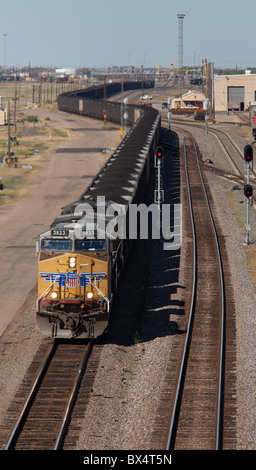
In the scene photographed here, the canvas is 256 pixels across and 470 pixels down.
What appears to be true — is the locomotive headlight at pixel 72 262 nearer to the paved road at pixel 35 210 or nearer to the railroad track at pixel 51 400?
the railroad track at pixel 51 400

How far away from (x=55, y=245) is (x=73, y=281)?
1277 millimetres

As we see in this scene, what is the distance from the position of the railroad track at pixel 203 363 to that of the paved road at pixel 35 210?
698 cm

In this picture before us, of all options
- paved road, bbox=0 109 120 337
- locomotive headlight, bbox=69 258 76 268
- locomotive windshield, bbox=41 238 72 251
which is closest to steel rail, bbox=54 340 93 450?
locomotive headlight, bbox=69 258 76 268

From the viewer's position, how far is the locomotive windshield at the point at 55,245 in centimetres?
2060

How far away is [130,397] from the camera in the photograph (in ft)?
59.6

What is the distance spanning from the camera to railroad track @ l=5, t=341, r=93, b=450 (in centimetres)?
1580

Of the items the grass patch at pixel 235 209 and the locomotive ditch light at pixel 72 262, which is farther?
the grass patch at pixel 235 209

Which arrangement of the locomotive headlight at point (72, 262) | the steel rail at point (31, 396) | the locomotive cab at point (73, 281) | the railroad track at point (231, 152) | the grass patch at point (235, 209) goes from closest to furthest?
the steel rail at point (31, 396) < the locomotive headlight at point (72, 262) < the locomotive cab at point (73, 281) < the grass patch at point (235, 209) < the railroad track at point (231, 152)

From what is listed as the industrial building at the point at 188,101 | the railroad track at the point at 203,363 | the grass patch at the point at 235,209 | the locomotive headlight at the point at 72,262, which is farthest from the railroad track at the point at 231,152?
the locomotive headlight at the point at 72,262

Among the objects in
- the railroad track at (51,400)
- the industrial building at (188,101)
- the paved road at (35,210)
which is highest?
the industrial building at (188,101)

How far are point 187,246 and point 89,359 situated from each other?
46.6 ft

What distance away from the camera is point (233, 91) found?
126 metres
